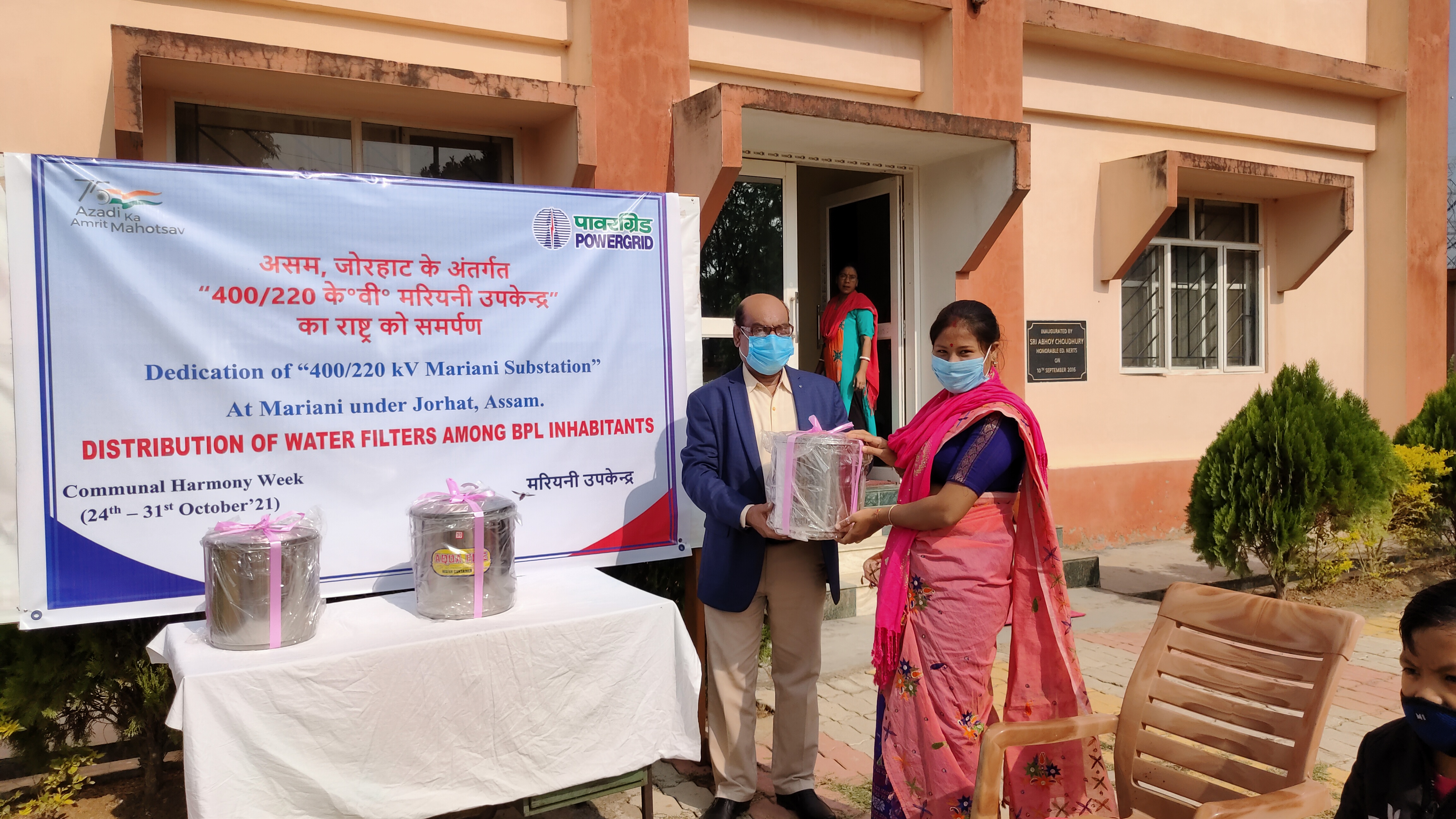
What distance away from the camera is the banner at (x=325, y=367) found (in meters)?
2.74

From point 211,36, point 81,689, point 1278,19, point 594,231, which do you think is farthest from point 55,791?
point 1278,19

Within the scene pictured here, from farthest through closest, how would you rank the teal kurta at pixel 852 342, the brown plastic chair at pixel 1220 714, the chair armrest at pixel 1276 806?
the teal kurta at pixel 852 342 < the brown plastic chair at pixel 1220 714 < the chair armrest at pixel 1276 806

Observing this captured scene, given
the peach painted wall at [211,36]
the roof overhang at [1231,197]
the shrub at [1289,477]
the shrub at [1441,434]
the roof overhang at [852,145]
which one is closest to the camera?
the peach painted wall at [211,36]

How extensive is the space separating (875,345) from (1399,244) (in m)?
5.88

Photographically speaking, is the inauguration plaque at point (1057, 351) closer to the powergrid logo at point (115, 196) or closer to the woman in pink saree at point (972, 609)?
the woman in pink saree at point (972, 609)

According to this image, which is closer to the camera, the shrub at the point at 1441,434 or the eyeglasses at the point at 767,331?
the eyeglasses at the point at 767,331

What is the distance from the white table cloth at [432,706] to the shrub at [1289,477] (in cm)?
469

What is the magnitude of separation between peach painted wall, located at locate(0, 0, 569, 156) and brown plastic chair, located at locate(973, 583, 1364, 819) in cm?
461

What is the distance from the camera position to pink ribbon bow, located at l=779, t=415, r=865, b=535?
2822mm

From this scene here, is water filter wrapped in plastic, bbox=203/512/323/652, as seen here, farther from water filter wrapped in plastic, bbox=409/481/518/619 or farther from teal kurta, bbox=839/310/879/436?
teal kurta, bbox=839/310/879/436

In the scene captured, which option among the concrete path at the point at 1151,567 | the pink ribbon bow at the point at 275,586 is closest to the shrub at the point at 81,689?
the pink ribbon bow at the point at 275,586

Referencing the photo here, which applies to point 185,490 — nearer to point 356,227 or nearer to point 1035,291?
point 356,227

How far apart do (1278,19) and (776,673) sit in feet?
28.6

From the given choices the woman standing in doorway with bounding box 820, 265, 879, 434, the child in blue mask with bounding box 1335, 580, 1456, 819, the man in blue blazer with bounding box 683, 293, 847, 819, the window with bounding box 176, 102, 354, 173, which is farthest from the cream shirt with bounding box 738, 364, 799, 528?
the woman standing in doorway with bounding box 820, 265, 879, 434
